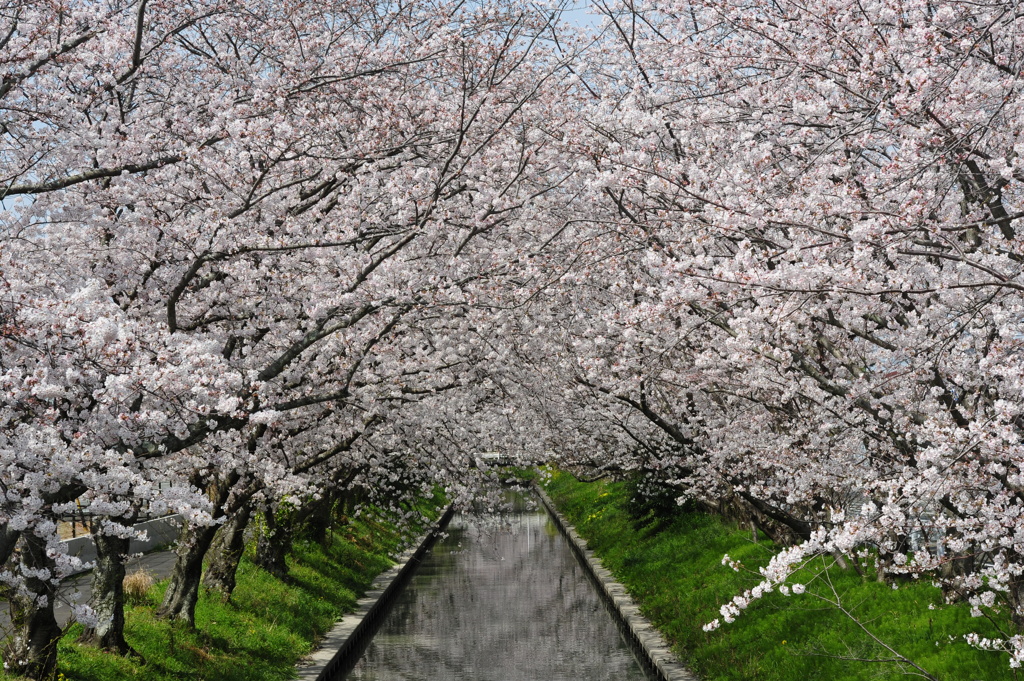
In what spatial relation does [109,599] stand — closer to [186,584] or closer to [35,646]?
[35,646]

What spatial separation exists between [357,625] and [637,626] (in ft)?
18.5

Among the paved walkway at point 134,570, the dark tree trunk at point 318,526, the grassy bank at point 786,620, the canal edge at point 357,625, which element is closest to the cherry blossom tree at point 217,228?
the canal edge at point 357,625

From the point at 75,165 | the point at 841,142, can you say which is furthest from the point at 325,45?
the point at 841,142

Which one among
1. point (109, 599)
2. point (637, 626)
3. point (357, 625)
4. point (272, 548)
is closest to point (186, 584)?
point (109, 599)

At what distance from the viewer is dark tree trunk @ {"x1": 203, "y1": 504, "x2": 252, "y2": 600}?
717 inches

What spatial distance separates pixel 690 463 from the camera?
18.2 metres

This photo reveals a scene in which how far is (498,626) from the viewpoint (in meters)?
23.1

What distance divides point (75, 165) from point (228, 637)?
28.9 feet

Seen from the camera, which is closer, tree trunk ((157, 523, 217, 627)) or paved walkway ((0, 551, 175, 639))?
tree trunk ((157, 523, 217, 627))

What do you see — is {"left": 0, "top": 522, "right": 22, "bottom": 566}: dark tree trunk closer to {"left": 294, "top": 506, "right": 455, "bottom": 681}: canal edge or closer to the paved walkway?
{"left": 294, "top": 506, "right": 455, "bottom": 681}: canal edge

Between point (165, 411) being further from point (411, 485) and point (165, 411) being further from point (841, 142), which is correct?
point (411, 485)

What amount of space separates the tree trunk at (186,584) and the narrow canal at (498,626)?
12.9ft

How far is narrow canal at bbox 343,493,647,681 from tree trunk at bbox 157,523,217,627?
3.93 meters

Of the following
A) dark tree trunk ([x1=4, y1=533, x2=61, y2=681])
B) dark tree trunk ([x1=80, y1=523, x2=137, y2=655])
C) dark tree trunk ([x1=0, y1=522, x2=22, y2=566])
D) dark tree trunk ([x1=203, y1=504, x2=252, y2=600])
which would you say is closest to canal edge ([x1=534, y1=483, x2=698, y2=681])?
dark tree trunk ([x1=203, y1=504, x2=252, y2=600])
